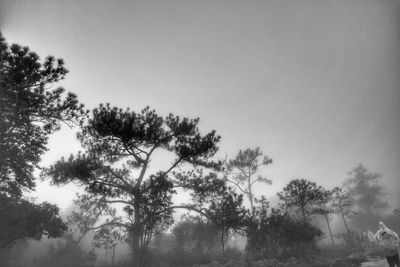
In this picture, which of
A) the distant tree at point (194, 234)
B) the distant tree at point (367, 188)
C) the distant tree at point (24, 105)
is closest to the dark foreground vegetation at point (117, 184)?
the distant tree at point (24, 105)

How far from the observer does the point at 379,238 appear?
770 cm

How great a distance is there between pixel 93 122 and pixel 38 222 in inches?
392

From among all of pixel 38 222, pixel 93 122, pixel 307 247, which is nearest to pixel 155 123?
pixel 93 122

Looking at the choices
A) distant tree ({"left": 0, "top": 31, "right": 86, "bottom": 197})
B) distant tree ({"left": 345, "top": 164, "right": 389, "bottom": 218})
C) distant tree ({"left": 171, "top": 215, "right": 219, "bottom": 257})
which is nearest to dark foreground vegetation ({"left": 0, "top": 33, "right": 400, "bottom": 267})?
distant tree ({"left": 0, "top": 31, "right": 86, "bottom": 197})

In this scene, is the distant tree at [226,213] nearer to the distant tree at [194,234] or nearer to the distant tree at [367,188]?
the distant tree at [194,234]

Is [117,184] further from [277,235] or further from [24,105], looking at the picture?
[277,235]

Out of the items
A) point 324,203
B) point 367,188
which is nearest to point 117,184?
point 324,203

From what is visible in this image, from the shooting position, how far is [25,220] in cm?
1730

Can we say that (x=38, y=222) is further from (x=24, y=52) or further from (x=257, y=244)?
(x=257, y=244)

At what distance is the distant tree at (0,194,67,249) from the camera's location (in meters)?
16.8

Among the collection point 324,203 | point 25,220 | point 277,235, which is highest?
point 324,203

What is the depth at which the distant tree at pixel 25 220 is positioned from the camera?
16.8 meters

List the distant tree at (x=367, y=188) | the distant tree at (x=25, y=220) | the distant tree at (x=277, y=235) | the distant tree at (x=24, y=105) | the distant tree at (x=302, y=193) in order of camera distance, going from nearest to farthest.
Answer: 1. the distant tree at (x=24, y=105)
2. the distant tree at (x=25, y=220)
3. the distant tree at (x=277, y=235)
4. the distant tree at (x=302, y=193)
5. the distant tree at (x=367, y=188)

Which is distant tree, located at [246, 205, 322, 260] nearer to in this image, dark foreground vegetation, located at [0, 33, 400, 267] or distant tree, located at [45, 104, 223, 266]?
dark foreground vegetation, located at [0, 33, 400, 267]
